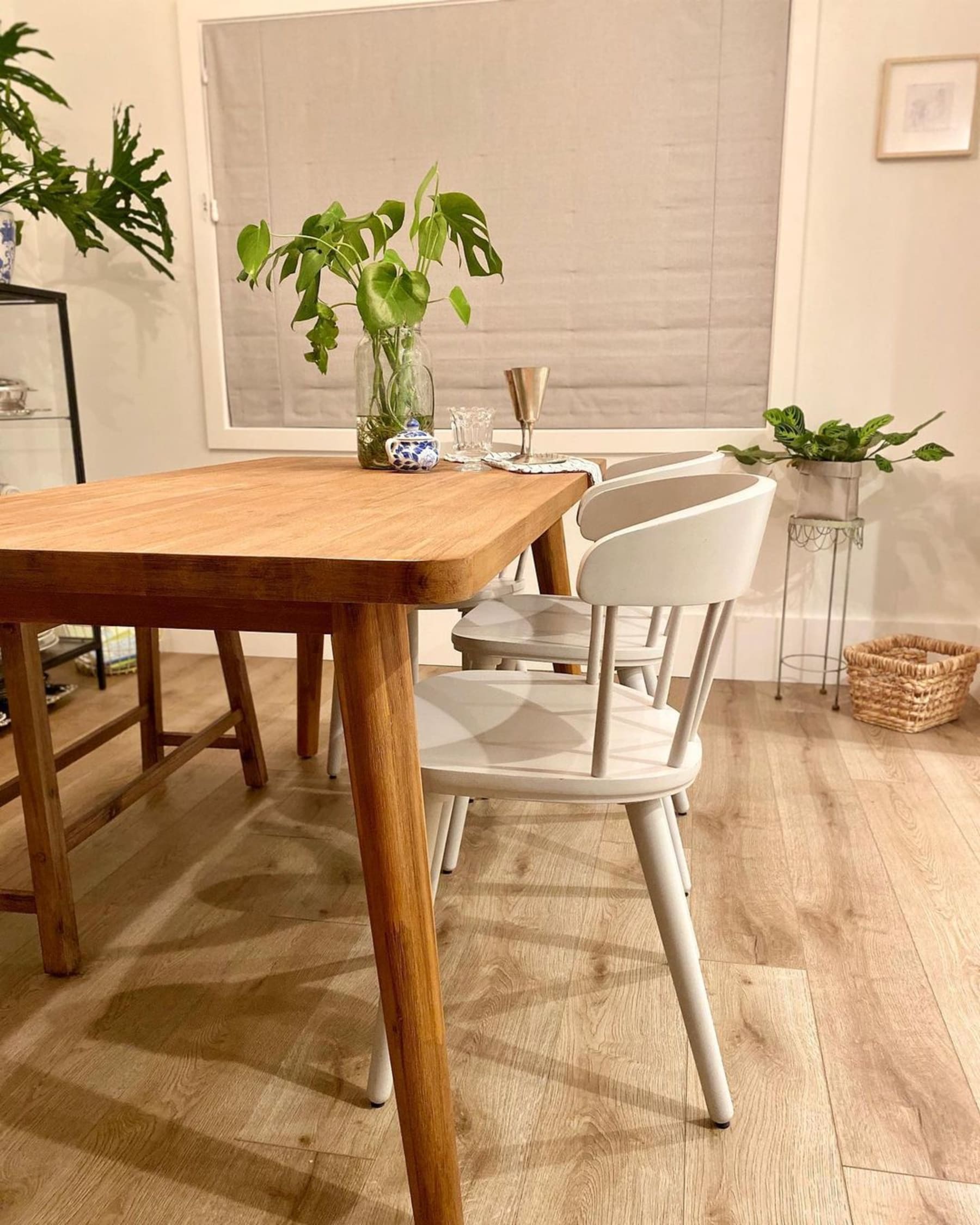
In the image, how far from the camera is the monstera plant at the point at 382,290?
1.69 metres

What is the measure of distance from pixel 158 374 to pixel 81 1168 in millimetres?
2858

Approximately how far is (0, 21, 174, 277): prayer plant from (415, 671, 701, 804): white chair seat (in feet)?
7.10

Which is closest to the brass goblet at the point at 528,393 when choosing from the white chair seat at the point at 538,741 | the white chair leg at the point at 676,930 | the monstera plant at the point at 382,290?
the monstera plant at the point at 382,290

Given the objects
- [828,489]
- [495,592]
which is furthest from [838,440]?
[495,592]

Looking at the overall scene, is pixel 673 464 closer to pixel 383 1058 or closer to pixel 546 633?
pixel 546 633

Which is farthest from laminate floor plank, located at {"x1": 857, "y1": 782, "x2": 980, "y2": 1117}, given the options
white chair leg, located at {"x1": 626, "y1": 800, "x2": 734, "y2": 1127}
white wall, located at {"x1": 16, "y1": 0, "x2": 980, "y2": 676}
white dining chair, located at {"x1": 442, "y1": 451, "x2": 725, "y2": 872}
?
white wall, located at {"x1": 16, "y1": 0, "x2": 980, "y2": 676}

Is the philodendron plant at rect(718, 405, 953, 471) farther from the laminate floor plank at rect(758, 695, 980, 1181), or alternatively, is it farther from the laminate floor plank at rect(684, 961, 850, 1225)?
the laminate floor plank at rect(684, 961, 850, 1225)

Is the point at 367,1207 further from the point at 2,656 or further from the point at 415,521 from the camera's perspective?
the point at 2,656

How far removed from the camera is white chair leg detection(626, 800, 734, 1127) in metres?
1.14

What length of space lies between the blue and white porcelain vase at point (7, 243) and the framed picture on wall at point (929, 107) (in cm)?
263

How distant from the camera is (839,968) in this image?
5.04ft

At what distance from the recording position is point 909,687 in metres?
2.61

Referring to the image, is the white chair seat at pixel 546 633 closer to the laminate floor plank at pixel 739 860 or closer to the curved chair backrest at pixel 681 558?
the laminate floor plank at pixel 739 860

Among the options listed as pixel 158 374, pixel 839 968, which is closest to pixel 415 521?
pixel 839 968
